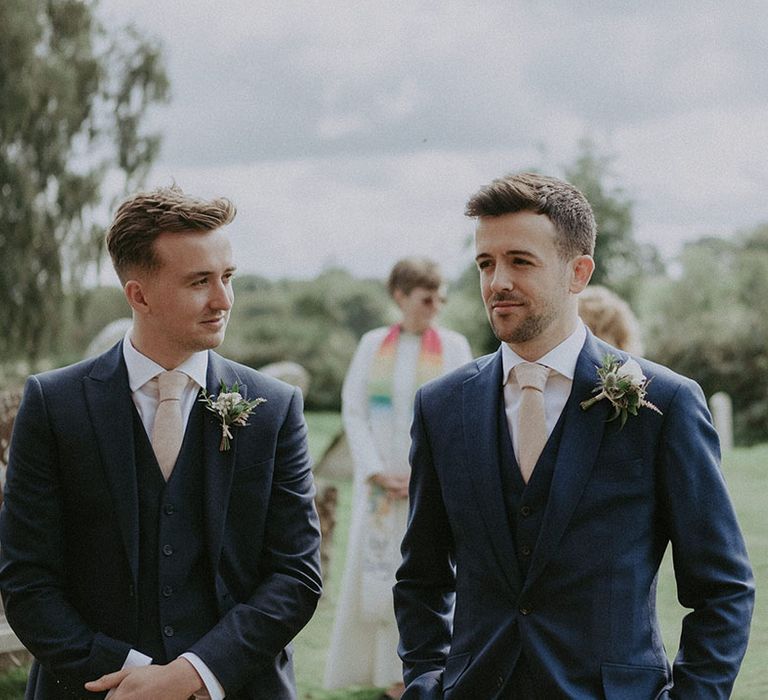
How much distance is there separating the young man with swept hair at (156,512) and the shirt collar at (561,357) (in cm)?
65

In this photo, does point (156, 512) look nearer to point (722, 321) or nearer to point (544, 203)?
point (544, 203)

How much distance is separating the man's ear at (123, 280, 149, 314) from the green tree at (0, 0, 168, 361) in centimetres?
1860

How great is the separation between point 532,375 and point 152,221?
991 millimetres

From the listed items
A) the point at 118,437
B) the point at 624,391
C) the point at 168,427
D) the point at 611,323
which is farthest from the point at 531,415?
the point at 611,323

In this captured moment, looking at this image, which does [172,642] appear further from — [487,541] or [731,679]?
[731,679]

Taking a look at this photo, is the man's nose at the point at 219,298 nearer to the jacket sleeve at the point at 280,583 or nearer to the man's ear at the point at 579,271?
the jacket sleeve at the point at 280,583

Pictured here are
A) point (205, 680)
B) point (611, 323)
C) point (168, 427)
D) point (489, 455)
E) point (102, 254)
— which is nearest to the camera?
point (489, 455)

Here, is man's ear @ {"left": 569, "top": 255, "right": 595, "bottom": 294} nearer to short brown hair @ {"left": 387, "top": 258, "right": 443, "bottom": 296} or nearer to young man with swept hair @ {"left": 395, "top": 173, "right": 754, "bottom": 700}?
young man with swept hair @ {"left": 395, "top": 173, "right": 754, "bottom": 700}

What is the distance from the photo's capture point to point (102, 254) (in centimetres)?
2166

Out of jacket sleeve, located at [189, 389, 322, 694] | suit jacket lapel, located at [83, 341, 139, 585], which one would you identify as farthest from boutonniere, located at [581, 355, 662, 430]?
suit jacket lapel, located at [83, 341, 139, 585]

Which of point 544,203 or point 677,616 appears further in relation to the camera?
point 677,616

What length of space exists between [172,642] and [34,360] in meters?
19.8

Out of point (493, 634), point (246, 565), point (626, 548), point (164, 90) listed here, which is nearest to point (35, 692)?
point (246, 565)

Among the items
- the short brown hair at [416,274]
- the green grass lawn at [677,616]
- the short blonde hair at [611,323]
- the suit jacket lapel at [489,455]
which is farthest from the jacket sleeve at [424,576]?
the green grass lawn at [677,616]
